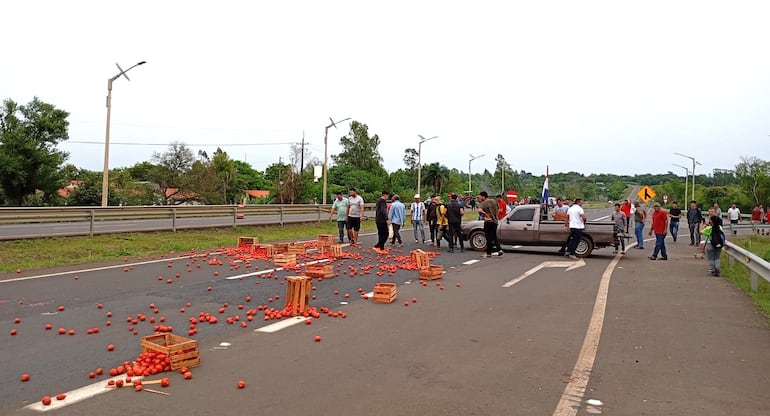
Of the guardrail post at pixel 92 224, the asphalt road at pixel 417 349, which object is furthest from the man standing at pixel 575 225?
the guardrail post at pixel 92 224

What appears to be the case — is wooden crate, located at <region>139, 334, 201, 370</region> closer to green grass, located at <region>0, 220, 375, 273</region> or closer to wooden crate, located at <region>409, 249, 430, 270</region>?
wooden crate, located at <region>409, 249, 430, 270</region>

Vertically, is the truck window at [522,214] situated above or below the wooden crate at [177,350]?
above

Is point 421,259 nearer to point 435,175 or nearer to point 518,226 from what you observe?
point 518,226

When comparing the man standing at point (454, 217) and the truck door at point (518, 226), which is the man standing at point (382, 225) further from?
the truck door at point (518, 226)

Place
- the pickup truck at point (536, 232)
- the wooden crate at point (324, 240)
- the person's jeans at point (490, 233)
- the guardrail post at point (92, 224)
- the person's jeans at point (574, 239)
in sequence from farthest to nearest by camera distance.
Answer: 1. the guardrail post at point (92, 224)
2. the pickup truck at point (536, 232)
3. the person's jeans at point (490, 233)
4. the person's jeans at point (574, 239)
5. the wooden crate at point (324, 240)

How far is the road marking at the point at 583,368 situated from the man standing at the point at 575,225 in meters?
7.17

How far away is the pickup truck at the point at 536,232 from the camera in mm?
16984

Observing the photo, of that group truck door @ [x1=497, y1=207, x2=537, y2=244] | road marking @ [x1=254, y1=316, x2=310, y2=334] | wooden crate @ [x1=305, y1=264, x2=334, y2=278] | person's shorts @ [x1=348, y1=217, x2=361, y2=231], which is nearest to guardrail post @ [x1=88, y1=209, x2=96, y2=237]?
person's shorts @ [x1=348, y1=217, x2=361, y2=231]

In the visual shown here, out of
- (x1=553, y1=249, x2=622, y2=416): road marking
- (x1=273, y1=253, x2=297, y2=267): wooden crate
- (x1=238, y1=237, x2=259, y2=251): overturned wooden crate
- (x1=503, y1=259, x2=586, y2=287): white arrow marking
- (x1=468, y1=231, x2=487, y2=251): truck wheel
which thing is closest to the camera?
(x1=553, y1=249, x2=622, y2=416): road marking

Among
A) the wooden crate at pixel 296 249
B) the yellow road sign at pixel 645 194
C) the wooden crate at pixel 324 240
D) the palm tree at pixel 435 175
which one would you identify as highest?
the palm tree at pixel 435 175

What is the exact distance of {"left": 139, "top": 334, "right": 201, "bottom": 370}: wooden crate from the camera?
17.3 feet

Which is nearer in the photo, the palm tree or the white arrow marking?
the white arrow marking

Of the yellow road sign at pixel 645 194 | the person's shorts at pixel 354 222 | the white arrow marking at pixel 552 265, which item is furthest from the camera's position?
the yellow road sign at pixel 645 194

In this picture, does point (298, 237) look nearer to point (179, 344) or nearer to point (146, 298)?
point (146, 298)
